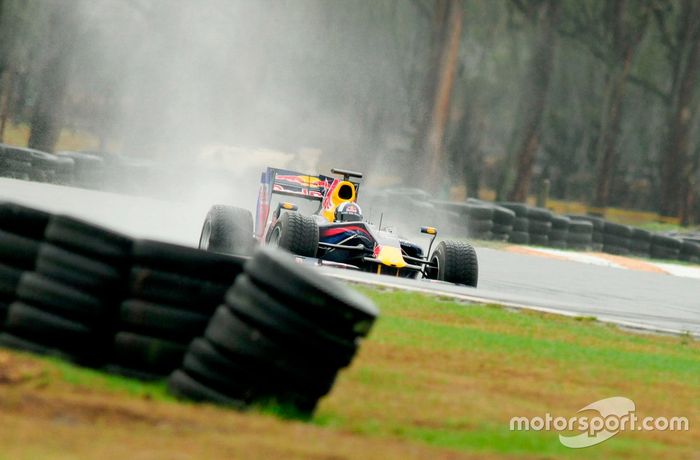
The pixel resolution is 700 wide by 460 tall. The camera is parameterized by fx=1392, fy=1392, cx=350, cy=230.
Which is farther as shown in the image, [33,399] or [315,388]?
[315,388]

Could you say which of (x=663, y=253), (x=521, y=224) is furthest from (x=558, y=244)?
(x=663, y=253)

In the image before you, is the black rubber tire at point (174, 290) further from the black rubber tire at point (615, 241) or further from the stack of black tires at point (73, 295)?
the black rubber tire at point (615, 241)

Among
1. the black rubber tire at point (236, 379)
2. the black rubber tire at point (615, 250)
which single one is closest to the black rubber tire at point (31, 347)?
the black rubber tire at point (236, 379)

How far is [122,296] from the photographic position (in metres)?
6.29

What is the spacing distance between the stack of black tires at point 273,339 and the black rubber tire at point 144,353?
9.7 inches

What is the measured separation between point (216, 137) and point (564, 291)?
21.7 m

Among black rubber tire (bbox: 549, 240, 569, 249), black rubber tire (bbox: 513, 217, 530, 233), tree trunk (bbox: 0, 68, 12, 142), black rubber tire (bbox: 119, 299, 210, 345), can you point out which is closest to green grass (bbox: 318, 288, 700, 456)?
black rubber tire (bbox: 119, 299, 210, 345)

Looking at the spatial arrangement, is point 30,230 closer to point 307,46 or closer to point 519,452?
point 519,452

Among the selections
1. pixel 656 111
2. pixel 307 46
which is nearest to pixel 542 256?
pixel 307 46

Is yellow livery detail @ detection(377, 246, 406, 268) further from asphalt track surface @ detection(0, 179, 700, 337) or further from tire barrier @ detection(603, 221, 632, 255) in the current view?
tire barrier @ detection(603, 221, 632, 255)

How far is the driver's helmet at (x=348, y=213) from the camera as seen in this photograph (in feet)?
44.6

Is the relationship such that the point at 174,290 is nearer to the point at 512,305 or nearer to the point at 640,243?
the point at 512,305

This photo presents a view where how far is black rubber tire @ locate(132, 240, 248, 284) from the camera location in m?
6.26

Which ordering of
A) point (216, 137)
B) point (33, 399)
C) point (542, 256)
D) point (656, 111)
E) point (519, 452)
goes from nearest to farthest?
point (33, 399), point (519, 452), point (542, 256), point (216, 137), point (656, 111)
